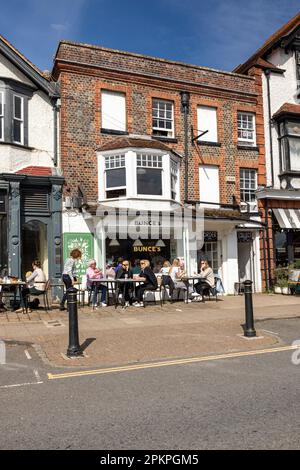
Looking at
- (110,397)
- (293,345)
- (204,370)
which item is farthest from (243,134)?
(110,397)

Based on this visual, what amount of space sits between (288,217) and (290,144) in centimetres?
338

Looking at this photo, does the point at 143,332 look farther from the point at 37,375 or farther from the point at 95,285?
the point at 95,285

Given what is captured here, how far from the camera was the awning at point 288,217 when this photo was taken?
1861cm

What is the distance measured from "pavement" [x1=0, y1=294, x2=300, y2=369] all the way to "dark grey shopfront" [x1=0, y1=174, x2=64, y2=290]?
9.32ft

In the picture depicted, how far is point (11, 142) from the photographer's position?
579 inches

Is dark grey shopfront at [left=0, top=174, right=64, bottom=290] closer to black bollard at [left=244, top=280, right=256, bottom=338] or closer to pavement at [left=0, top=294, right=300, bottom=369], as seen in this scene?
pavement at [left=0, top=294, right=300, bottom=369]

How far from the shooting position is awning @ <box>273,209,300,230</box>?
61.1 feet

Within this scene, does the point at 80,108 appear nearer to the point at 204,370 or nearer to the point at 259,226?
the point at 259,226

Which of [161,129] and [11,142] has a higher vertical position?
[161,129]

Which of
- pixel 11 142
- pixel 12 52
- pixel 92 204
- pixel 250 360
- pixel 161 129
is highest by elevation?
pixel 12 52

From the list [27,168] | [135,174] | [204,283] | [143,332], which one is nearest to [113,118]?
[135,174]

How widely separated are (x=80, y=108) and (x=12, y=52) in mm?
2988

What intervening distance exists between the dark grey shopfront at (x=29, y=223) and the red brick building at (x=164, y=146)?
1.83ft

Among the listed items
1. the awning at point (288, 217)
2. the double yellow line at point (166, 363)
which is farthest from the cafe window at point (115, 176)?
the double yellow line at point (166, 363)
